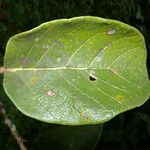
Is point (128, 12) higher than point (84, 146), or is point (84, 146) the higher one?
point (84, 146)

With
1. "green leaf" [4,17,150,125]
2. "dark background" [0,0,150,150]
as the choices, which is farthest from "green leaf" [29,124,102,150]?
"dark background" [0,0,150,150]

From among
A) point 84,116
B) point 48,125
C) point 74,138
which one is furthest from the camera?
point 48,125

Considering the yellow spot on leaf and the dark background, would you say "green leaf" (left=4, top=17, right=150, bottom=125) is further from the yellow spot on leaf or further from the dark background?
the dark background

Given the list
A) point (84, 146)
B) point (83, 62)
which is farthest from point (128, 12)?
point (83, 62)

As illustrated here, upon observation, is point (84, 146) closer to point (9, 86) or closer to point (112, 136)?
point (9, 86)

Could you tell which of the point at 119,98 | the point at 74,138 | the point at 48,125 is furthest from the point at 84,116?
the point at 48,125

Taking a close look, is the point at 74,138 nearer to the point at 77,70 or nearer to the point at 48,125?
the point at 77,70

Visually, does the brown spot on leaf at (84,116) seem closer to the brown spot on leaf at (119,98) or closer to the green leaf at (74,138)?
the brown spot on leaf at (119,98)
